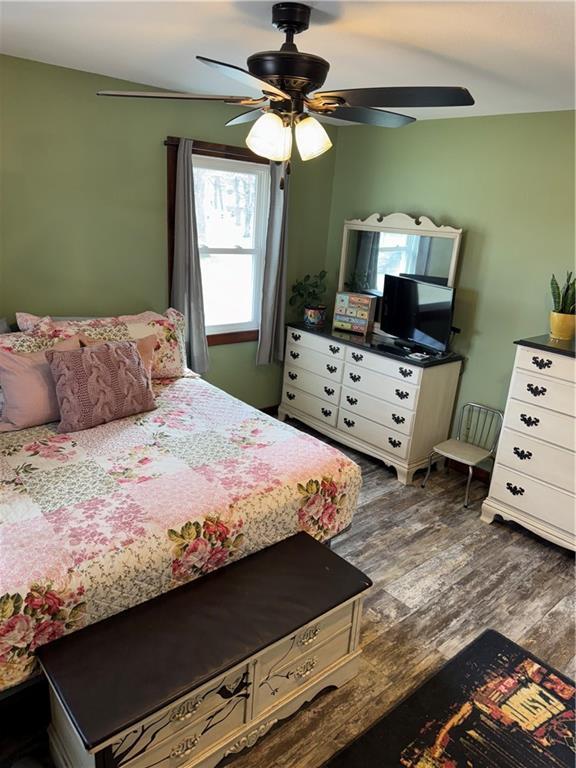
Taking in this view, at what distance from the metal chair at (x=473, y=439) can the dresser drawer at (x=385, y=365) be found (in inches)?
19.7

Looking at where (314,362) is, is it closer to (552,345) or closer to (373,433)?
(373,433)

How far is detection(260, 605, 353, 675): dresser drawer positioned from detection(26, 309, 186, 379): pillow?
169 centimetres

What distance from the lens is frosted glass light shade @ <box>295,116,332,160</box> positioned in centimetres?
178

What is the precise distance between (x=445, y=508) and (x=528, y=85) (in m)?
2.37

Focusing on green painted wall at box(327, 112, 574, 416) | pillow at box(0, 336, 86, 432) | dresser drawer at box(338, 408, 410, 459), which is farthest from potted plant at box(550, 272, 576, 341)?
pillow at box(0, 336, 86, 432)

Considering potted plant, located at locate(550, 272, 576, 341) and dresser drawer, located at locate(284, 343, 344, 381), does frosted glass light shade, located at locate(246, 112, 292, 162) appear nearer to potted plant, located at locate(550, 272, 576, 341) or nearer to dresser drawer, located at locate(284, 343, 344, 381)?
potted plant, located at locate(550, 272, 576, 341)


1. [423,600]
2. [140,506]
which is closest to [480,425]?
[423,600]

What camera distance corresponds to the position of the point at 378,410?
3.64 metres

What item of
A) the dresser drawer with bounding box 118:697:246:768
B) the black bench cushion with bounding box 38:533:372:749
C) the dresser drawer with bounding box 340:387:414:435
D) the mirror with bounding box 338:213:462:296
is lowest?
the dresser drawer with bounding box 118:697:246:768

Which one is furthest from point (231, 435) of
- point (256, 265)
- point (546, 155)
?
point (546, 155)

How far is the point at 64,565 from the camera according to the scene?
1546 mm

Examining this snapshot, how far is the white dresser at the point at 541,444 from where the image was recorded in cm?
274

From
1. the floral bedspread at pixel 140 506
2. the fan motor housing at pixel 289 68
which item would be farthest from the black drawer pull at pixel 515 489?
the fan motor housing at pixel 289 68

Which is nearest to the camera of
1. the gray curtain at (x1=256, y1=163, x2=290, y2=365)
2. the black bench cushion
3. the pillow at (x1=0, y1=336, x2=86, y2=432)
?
the black bench cushion
